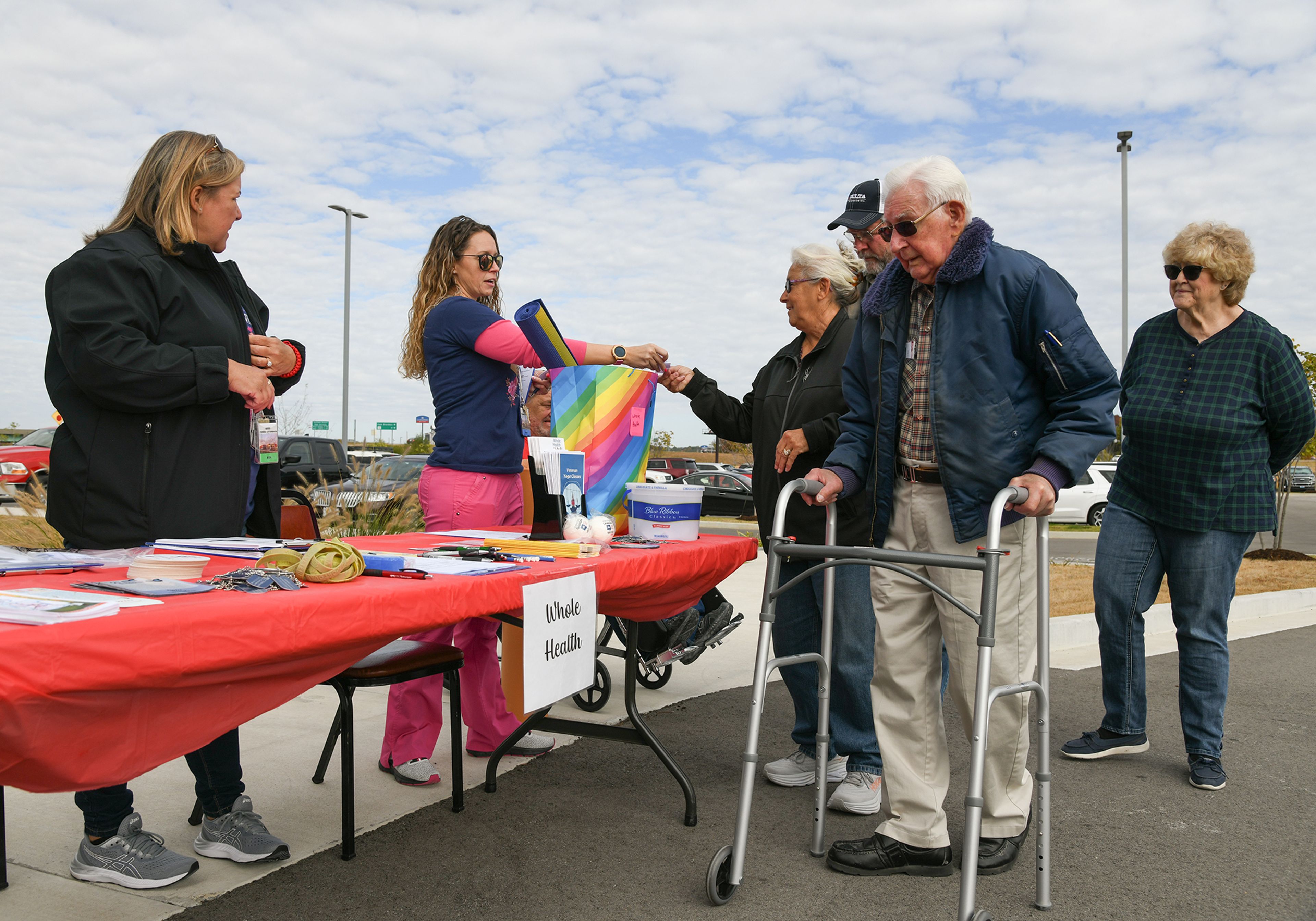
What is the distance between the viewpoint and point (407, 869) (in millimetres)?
2861

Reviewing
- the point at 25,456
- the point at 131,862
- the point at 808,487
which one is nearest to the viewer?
the point at 131,862

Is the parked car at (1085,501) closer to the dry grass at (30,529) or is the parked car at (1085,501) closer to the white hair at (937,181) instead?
the dry grass at (30,529)

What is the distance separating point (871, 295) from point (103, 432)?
7.29 feet

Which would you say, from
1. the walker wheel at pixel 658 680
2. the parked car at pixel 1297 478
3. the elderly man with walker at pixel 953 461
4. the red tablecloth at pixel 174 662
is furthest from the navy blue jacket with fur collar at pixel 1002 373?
the parked car at pixel 1297 478

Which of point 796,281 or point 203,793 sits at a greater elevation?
point 796,281

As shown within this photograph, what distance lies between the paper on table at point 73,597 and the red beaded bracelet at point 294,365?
1.31 m

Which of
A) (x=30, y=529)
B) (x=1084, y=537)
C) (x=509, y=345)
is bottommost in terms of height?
(x=1084, y=537)

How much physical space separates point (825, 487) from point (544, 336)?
109 cm

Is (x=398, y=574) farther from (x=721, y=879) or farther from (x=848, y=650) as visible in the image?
(x=848, y=650)

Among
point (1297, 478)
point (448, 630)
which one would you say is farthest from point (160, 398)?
point (1297, 478)

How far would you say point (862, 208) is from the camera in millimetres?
3863

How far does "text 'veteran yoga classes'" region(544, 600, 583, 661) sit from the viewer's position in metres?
2.47

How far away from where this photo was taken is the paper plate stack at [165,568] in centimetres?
201

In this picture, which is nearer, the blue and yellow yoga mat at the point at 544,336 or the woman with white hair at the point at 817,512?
the blue and yellow yoga mat at the point at 544,336
